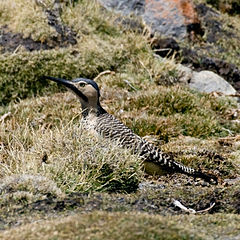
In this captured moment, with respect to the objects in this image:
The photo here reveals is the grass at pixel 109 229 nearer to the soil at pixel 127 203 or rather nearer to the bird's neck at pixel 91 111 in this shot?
the soil at pixel 127 203

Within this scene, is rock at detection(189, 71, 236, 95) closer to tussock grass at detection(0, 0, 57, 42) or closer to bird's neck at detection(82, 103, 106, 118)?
tussock grass at detection(0, 0, 57, 42)

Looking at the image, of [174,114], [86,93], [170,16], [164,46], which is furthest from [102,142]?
[170,16]

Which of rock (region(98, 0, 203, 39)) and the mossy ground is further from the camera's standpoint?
rock (region(98, 0, 203, 39))

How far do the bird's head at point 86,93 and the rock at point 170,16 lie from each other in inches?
263

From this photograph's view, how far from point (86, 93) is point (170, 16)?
718 centimetres

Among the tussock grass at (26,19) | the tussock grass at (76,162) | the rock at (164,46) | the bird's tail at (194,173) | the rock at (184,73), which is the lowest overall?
the tussock grass at (26,19)

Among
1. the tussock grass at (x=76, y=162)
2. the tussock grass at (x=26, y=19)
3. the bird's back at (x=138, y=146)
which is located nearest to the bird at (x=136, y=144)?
the bird's back at (x=138, y=146)

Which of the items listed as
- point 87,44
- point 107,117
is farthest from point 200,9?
point 107,117

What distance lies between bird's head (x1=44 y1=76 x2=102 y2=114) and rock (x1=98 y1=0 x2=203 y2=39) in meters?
6.68

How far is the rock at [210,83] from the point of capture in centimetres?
1315

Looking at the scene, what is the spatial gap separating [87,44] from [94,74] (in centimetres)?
71

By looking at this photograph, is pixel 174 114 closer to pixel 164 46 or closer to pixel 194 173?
pixel 164 46

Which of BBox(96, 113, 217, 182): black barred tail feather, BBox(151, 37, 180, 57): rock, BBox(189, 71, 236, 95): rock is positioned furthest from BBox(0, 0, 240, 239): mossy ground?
BBox(151, 37, 180, 57): rock

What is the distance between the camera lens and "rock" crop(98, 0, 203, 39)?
15317 mm
